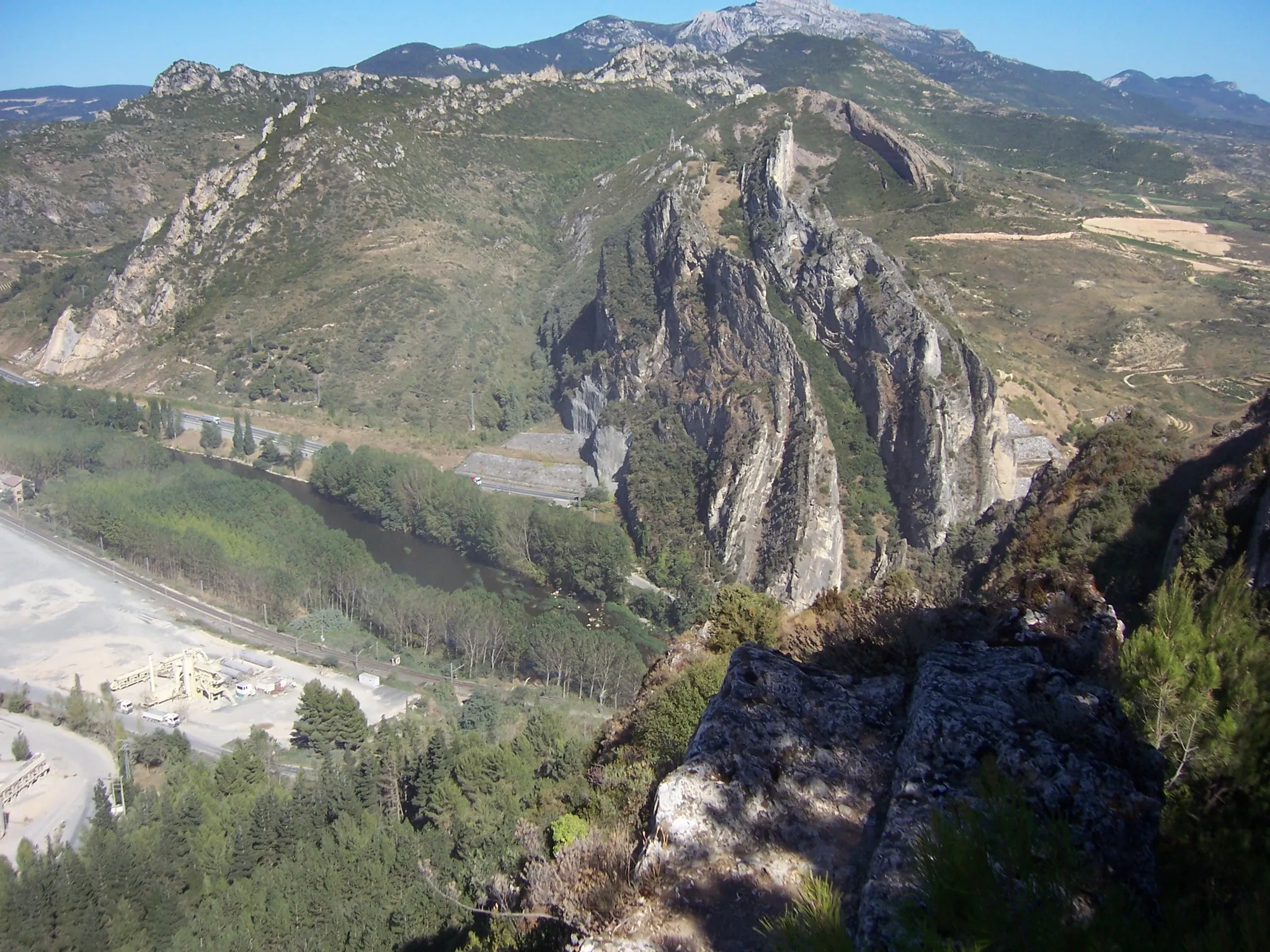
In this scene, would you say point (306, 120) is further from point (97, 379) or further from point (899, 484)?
point (899, 484)

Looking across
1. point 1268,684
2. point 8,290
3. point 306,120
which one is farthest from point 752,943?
point 8,290

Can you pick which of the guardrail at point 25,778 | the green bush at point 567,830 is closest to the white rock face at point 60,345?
the guardrail at point 25,778

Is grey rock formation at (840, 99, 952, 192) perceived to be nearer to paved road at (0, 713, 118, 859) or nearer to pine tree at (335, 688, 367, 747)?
pine tree at (335, 688, 367, 747)

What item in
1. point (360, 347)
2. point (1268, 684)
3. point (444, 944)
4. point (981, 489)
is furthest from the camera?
point (360, 347)

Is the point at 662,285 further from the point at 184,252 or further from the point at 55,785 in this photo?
the point at 184,252

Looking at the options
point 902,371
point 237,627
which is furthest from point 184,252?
point 902,371

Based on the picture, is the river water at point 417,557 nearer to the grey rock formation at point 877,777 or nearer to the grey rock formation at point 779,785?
the grey rock formation at point 779,785

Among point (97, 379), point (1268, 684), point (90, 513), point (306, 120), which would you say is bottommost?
point (90, 513)

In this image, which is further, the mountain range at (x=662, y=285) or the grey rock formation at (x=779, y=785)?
the mountain range at (x=662, y=285)
